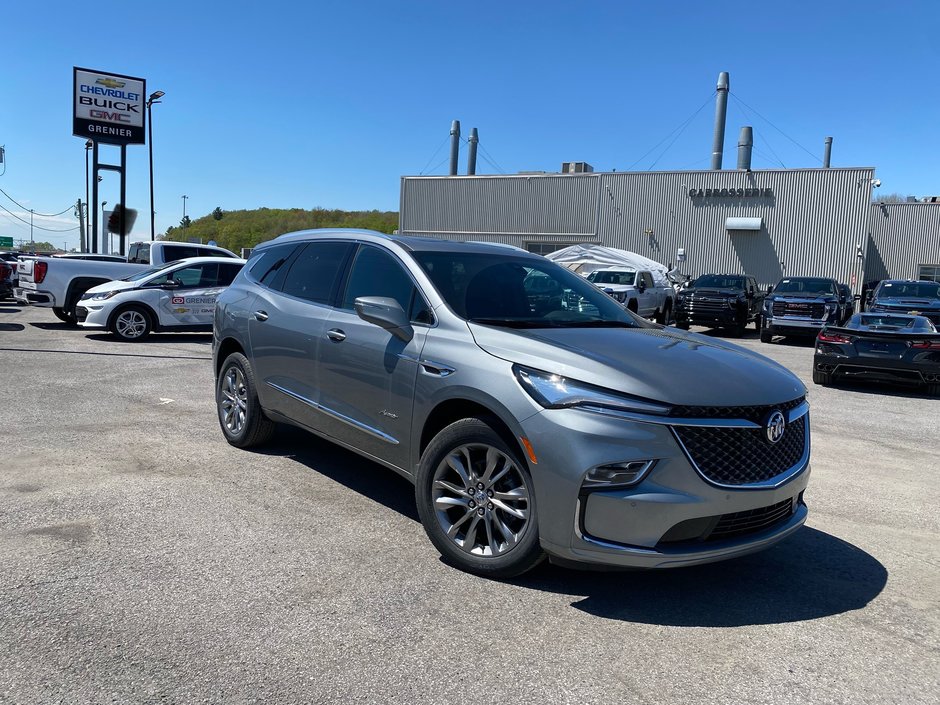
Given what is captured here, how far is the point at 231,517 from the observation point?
15.3ft

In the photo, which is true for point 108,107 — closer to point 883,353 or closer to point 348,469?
point 883,353

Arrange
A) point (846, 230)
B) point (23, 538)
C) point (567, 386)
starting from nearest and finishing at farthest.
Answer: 1. point (567, 386)
2. point (23, 538)
3. point (846, 230)

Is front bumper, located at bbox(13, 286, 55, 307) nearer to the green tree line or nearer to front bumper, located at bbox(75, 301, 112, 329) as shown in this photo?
front bumper, located at bbox(75, 301, 112, 329)

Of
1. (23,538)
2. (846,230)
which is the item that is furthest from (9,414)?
(846,230)

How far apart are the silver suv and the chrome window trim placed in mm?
13

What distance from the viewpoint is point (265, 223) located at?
104 meters

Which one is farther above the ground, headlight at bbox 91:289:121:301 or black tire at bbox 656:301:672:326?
headlight at bbox 91:289:121:301

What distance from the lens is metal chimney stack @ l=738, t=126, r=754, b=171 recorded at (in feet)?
130

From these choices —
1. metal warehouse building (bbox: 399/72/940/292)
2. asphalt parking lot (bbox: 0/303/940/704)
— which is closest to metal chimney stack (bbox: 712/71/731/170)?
metal warehouse building (bbox: 399/72/940/292)

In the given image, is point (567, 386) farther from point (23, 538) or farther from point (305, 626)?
point (23, 538)

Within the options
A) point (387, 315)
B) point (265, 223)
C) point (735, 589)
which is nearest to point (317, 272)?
point (387, 315)

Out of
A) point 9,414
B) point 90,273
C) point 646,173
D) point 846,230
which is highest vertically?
point 646,173

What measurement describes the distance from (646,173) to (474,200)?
935 cm

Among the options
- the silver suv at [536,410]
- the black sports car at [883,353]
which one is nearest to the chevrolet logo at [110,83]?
the black sports car at [883,353]
